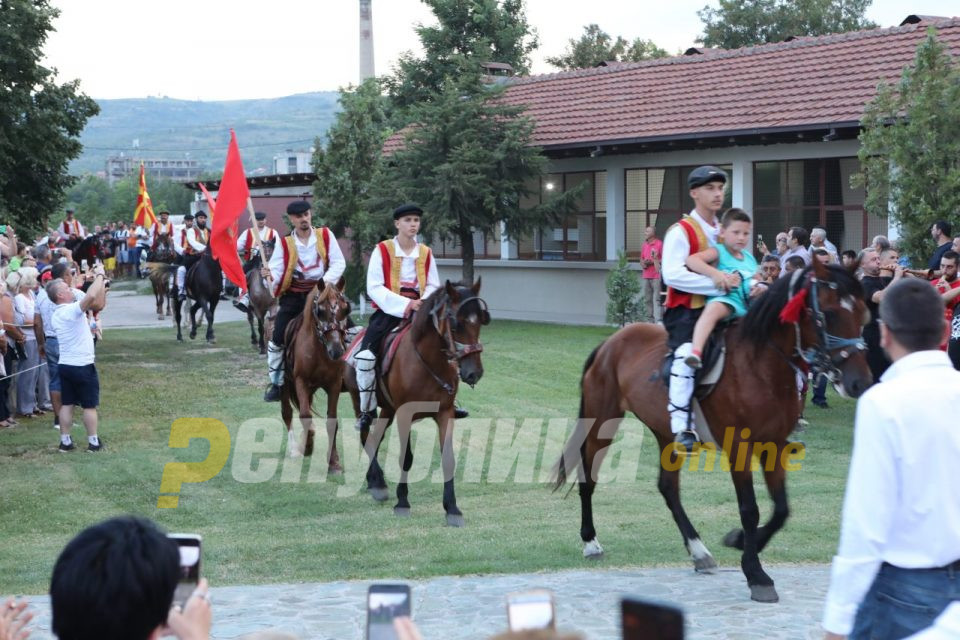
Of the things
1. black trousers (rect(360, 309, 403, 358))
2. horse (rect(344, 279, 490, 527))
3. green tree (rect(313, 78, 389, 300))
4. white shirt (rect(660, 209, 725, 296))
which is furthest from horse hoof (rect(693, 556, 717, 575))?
green tree (rect(313, 78, 389, 300))

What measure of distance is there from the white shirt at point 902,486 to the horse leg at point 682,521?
4433 millimetres

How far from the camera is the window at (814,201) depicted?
22.8 metres

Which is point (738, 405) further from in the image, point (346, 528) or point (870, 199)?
point (870, 199)

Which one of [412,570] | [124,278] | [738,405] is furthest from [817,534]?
[124,278]

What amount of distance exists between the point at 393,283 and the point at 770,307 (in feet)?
13.7

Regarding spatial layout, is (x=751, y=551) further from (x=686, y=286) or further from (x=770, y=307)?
(x=686, y=286)

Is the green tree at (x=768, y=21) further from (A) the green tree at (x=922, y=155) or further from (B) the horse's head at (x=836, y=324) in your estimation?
(B) the horse's head at (x=836, y=324)

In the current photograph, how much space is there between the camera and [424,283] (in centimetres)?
1095

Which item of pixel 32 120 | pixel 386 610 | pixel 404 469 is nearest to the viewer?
pixel 386 610

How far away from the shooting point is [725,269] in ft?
26.9

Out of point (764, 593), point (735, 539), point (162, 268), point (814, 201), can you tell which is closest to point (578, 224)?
point (814, 201)

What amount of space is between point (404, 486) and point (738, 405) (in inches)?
146

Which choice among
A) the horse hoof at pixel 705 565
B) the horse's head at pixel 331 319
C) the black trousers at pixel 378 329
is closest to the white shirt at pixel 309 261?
the horse's head at pixel 331 319

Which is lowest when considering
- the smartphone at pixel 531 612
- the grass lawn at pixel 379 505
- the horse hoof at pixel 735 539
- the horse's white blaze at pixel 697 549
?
the grass lawn at pixel 379 505
